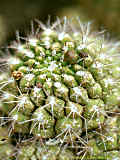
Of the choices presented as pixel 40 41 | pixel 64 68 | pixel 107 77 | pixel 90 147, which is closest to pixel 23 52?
pixel 40 41

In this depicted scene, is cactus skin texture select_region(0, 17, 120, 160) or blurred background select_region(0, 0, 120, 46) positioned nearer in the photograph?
cactus skin texture select_region(0, 17, 120, 160)

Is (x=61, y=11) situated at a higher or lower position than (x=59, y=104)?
higher

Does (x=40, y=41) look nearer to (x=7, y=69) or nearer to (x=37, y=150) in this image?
(x=7, y=69)

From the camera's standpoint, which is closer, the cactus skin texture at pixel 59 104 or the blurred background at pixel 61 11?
the cactus skin texture at pixel 59 104

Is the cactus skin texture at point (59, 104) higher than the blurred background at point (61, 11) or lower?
lower

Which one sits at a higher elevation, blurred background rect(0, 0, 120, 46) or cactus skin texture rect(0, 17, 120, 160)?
blurred background rect(0, 0, 120, 46)
